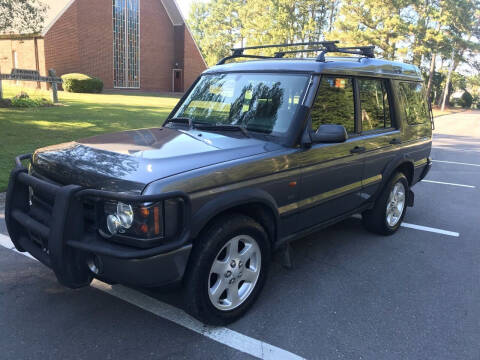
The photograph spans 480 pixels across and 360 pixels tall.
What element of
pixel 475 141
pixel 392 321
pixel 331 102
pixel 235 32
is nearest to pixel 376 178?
pixel 331 102

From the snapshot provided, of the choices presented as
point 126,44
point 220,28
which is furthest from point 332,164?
point 220,28

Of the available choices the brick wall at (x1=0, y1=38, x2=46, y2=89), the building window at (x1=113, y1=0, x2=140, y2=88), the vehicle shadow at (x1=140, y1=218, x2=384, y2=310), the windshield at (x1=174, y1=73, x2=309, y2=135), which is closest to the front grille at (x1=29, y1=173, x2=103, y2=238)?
the vehicle shadow at (x1=140, y1=218, x2=384, y2=310)

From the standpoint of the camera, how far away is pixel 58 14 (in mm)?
31781

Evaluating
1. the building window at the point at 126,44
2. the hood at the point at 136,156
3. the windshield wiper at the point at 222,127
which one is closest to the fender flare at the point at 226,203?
the hood at the point at 136,156

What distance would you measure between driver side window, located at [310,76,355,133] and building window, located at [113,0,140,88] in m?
37.0

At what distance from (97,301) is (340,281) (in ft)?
7.38

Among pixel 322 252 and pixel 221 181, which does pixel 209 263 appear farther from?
pixel 322 252

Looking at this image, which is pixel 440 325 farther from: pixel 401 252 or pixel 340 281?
pixel 401 252

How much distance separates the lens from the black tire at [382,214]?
5016 mm

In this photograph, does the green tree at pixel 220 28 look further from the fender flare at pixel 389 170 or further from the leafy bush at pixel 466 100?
the fender flare at pixel 389 170

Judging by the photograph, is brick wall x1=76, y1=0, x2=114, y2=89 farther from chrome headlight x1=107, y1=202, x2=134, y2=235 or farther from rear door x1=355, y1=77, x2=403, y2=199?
chrome headlight x1=107, y1=202, x2=134, y2=235

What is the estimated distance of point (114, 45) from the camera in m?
37.5

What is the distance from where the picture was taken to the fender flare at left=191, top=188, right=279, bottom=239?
9.12ft

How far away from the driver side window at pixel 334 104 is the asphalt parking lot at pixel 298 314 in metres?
1.49
